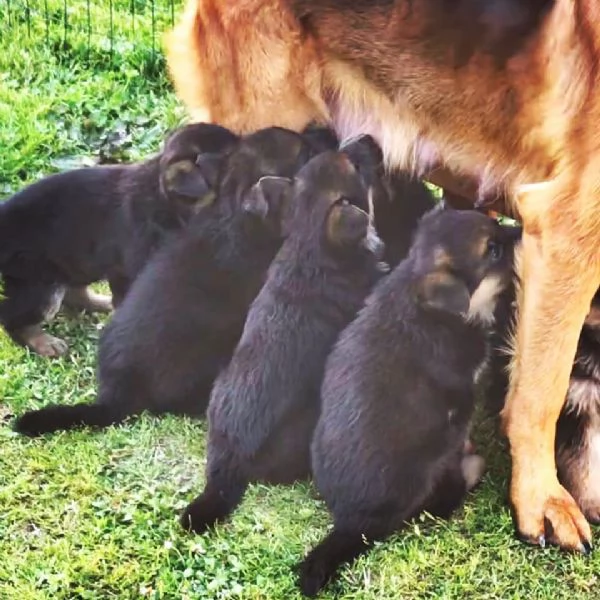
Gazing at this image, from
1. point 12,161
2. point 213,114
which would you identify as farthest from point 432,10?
point 12,161

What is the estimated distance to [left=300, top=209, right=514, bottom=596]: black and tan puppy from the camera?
106 inches

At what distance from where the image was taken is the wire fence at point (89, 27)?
5148mm

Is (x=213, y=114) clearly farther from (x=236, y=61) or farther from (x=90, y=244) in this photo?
(x=90, y=244)

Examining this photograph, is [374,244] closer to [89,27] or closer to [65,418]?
[65,418]

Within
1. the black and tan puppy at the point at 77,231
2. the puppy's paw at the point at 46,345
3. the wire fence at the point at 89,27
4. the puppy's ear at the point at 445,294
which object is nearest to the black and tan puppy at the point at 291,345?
the puppy's ear at the point at 445,294

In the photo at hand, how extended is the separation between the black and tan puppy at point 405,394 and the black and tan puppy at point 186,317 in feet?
1.41

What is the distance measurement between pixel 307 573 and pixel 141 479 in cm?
61

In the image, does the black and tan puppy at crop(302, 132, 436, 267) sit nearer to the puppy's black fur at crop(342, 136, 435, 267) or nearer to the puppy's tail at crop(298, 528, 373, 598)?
the puppy's black fur at crop(342, 136, 435, 267)

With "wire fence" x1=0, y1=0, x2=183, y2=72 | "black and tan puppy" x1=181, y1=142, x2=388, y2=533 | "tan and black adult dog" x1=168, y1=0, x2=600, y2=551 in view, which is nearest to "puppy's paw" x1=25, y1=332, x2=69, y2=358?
"black and tan puppy" x1=181, y1=142, x2=388, y2=533

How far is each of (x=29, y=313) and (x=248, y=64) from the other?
105 cm

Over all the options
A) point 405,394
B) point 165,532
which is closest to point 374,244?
point 405,394

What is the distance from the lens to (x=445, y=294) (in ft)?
9.18

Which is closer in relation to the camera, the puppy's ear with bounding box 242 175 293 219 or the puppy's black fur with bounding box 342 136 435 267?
the puppy's ear with bounding box 242 175 293 219

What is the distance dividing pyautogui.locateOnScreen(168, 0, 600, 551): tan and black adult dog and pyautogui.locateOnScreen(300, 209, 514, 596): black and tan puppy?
0.18m
